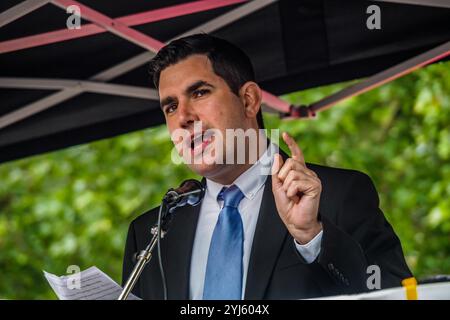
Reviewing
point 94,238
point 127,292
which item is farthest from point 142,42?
point 94,238

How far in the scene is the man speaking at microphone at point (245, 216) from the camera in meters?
3.08

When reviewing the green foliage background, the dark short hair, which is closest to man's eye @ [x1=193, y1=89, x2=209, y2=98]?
the dark short hair

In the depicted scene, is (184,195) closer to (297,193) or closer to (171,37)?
(297,193)

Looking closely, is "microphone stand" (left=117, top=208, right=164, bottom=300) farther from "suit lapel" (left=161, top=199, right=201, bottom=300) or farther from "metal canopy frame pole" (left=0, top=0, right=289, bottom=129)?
"metal canopy frame pole" (left=0, top=0, right=289, bottom=129)

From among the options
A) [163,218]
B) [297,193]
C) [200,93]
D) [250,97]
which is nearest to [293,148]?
[297,193]

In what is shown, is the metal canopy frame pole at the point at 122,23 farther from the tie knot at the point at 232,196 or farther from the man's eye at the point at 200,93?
the tie knot at the point at 232,196

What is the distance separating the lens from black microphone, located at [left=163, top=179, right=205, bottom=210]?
313cm

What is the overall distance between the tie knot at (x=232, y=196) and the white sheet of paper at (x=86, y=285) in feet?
2.12

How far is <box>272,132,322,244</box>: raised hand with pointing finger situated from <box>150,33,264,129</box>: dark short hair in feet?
2.50

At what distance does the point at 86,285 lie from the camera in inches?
119

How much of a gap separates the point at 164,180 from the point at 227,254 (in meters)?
7.95

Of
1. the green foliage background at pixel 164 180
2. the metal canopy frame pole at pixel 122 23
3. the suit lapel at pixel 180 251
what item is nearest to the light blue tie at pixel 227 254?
the suit lapel at pixel 180 251
